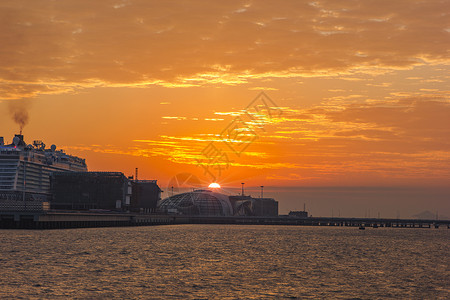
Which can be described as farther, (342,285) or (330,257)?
(330,257)

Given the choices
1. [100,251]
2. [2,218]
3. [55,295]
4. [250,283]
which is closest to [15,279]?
[55,295]

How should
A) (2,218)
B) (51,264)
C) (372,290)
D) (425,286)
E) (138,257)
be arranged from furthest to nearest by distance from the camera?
(2,218) → (138,257) → (51,264) → (425,286) → (372,290)

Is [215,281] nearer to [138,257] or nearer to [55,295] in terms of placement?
[55,295]

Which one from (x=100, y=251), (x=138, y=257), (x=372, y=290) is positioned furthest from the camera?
(x=100, y=251)

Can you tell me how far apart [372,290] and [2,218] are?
123909 mm

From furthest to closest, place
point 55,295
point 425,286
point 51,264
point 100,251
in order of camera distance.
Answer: point 100,251
point 51,264
point 425,286
point 55,295

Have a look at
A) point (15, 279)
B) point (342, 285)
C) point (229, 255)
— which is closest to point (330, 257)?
point (229, 255)

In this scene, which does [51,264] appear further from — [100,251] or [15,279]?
[100,251]

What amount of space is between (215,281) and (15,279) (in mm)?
19101

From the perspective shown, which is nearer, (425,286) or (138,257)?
(425,286)

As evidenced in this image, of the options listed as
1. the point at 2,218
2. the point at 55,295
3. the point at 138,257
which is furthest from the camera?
the point at 2,218

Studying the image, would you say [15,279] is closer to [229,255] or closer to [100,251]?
[100,251]

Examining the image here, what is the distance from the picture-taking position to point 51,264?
237ft

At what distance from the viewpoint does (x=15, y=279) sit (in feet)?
190
